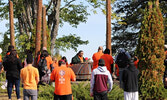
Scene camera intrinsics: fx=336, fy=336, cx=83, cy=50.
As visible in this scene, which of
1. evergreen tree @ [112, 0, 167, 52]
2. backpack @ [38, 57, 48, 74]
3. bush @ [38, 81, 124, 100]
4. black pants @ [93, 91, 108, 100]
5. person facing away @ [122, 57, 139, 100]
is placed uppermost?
evergreen tree @ [112, 0, 167, 52]

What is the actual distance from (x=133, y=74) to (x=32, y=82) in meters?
2.91

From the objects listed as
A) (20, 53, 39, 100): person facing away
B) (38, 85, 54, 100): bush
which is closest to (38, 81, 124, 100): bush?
(38, 85, 54, 100): bush

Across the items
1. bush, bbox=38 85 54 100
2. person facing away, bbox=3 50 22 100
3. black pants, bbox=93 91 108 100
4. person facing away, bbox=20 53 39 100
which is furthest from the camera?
bush, bbox=38 85 54 100

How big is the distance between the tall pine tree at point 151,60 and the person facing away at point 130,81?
4.23 m

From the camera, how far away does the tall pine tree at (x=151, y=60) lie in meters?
14.1

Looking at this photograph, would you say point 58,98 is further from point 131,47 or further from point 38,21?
point 131,47

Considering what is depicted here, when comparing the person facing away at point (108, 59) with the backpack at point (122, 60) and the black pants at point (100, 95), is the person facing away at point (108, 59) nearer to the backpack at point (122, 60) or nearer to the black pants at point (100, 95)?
the backpack at point (122, 60)

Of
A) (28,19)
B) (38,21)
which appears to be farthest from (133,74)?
(28,19)

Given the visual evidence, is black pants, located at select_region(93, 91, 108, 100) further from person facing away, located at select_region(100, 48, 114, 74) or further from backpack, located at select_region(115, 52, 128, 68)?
person facing away, located at select_region(100, 48, 114, 74)

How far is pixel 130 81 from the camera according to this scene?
9758 mm

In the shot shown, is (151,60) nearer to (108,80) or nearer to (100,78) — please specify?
(108,80)

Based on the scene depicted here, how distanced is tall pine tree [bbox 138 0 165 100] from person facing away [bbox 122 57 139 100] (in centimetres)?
423

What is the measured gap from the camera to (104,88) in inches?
362

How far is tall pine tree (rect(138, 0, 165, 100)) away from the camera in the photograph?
46.1 ft
